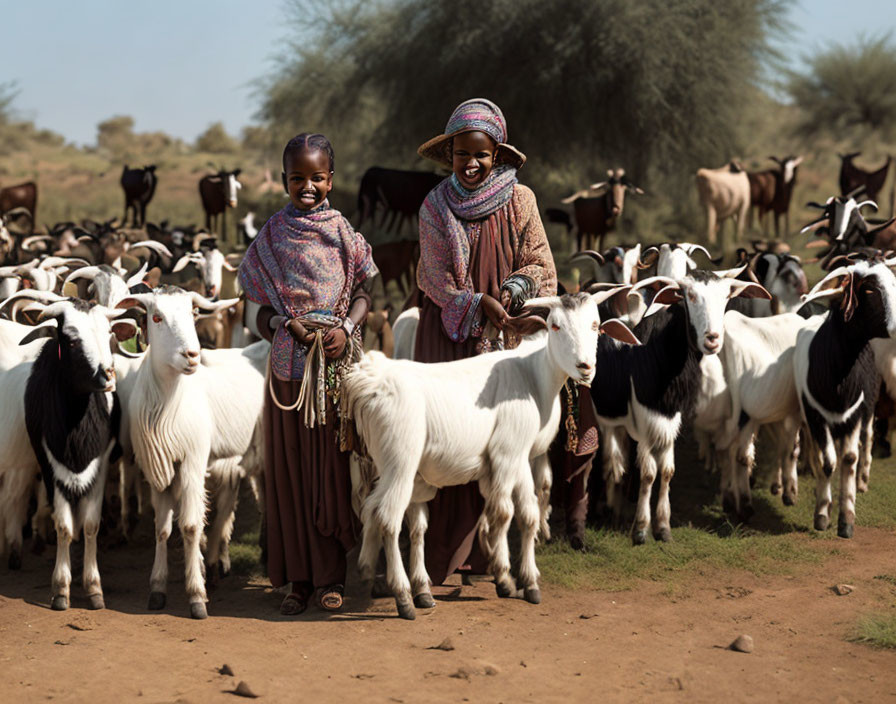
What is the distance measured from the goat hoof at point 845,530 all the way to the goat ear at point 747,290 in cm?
153

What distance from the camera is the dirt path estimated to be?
14.3 ft

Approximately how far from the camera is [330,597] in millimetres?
5297

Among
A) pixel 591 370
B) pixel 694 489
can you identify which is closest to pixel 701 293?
pixel 591 370

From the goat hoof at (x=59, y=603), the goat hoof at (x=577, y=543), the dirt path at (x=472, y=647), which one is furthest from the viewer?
the goat hoof at (x=577, y=543)

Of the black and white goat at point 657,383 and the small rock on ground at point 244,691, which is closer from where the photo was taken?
the small rock on ground at point 244,691

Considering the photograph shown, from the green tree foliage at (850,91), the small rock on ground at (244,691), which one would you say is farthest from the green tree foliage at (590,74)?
the small rock on ground at (244,691)

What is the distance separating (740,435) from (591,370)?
239 cm

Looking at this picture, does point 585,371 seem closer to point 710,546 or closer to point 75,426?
point 710,546

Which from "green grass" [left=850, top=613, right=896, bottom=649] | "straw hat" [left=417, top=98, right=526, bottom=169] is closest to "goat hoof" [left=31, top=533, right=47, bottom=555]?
"straw hat" [left=417, top=98, right=526, bottom=169]

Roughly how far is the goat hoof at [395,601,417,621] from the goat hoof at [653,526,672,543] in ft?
6.99

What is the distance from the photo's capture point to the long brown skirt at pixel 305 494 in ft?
17.5

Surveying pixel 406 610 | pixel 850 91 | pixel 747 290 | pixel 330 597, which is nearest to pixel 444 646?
pixel 406 610

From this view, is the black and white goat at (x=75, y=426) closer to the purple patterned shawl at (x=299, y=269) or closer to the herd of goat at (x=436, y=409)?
the herd of goat at (x=436, y=409)

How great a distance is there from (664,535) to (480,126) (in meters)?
2.90
